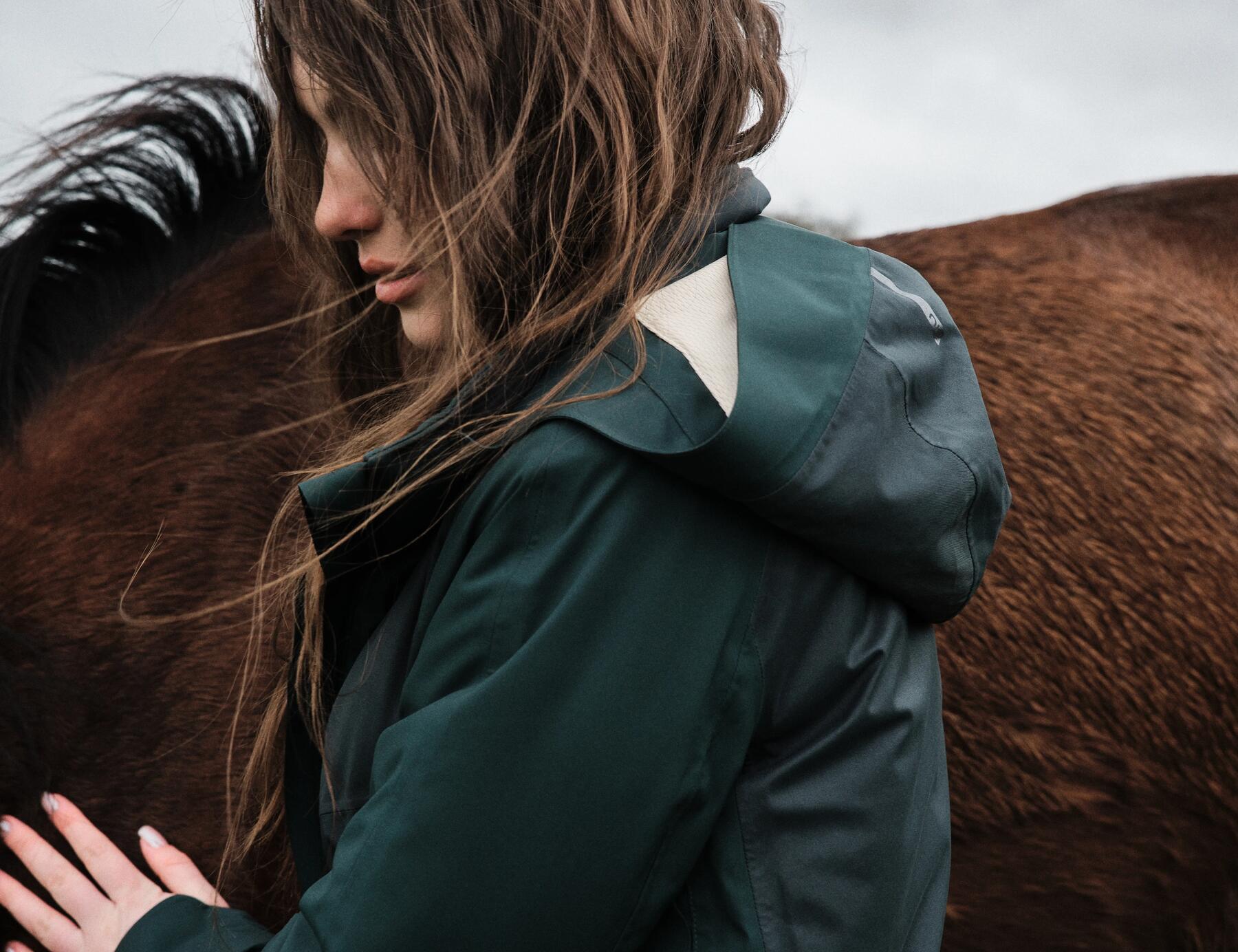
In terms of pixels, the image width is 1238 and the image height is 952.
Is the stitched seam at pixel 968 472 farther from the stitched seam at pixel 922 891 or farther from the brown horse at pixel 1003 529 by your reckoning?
the brown horse at pixel 1003 529

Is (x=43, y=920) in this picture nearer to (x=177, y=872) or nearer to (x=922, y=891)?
(x=177, y=872)

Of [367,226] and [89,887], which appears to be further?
[89,887]

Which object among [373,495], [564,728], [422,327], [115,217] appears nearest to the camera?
[564,728]

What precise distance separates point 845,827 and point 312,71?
75cm

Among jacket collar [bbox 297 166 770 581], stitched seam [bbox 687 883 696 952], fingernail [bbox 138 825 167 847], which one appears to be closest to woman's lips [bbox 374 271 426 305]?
jacket collar [bbox 297 166 770 581]

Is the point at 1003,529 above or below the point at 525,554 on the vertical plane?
below

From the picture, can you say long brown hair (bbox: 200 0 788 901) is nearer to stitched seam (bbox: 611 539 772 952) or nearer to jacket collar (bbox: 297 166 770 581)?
jacket collar (bbox: 297 166 770 581)

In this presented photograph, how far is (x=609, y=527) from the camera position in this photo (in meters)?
0.76

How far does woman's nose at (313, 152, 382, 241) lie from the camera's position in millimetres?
944

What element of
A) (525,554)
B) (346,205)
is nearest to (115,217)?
(346,205)

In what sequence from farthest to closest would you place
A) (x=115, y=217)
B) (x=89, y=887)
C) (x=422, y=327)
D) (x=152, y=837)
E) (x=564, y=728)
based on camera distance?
(x=115, y=217) → (x=152, y=837) → (x=89, y=887) → (x=422, y=327) → (x=564, y=728)

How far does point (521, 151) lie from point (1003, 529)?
1.21 meters

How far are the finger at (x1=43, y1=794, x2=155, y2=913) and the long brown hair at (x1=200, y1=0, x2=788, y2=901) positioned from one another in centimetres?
32

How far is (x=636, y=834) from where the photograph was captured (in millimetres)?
767
